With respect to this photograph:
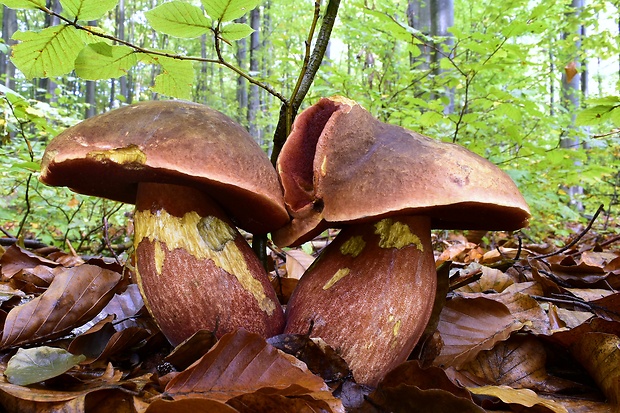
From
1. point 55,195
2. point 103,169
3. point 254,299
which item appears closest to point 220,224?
point 254,299

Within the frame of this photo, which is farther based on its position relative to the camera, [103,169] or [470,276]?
[470,276]

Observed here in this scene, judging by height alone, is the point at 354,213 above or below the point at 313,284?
above

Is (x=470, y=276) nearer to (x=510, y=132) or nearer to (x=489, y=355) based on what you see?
(x=489, y=355)

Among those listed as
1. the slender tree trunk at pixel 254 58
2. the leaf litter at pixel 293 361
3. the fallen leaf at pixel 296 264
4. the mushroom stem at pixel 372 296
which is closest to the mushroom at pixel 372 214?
the mushroom stem at pixel 372 296

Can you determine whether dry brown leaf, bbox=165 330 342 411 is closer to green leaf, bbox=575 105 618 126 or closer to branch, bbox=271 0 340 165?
branch, bbox=271 0 340 165

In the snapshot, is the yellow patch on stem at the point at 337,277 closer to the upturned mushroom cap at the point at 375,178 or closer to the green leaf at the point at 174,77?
the upturned mushroom cap at the point at 375,178

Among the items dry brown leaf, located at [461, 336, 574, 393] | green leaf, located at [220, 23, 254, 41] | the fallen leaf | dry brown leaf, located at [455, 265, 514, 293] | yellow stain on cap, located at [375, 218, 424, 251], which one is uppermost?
green leaf, located at [220, 23, 254, 41]

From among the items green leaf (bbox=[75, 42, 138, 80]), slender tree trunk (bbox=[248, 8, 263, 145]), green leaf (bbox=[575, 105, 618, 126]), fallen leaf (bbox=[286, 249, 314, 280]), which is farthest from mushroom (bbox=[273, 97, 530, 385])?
slender tree trunk (bbox=[248, 8, 263, 145])
